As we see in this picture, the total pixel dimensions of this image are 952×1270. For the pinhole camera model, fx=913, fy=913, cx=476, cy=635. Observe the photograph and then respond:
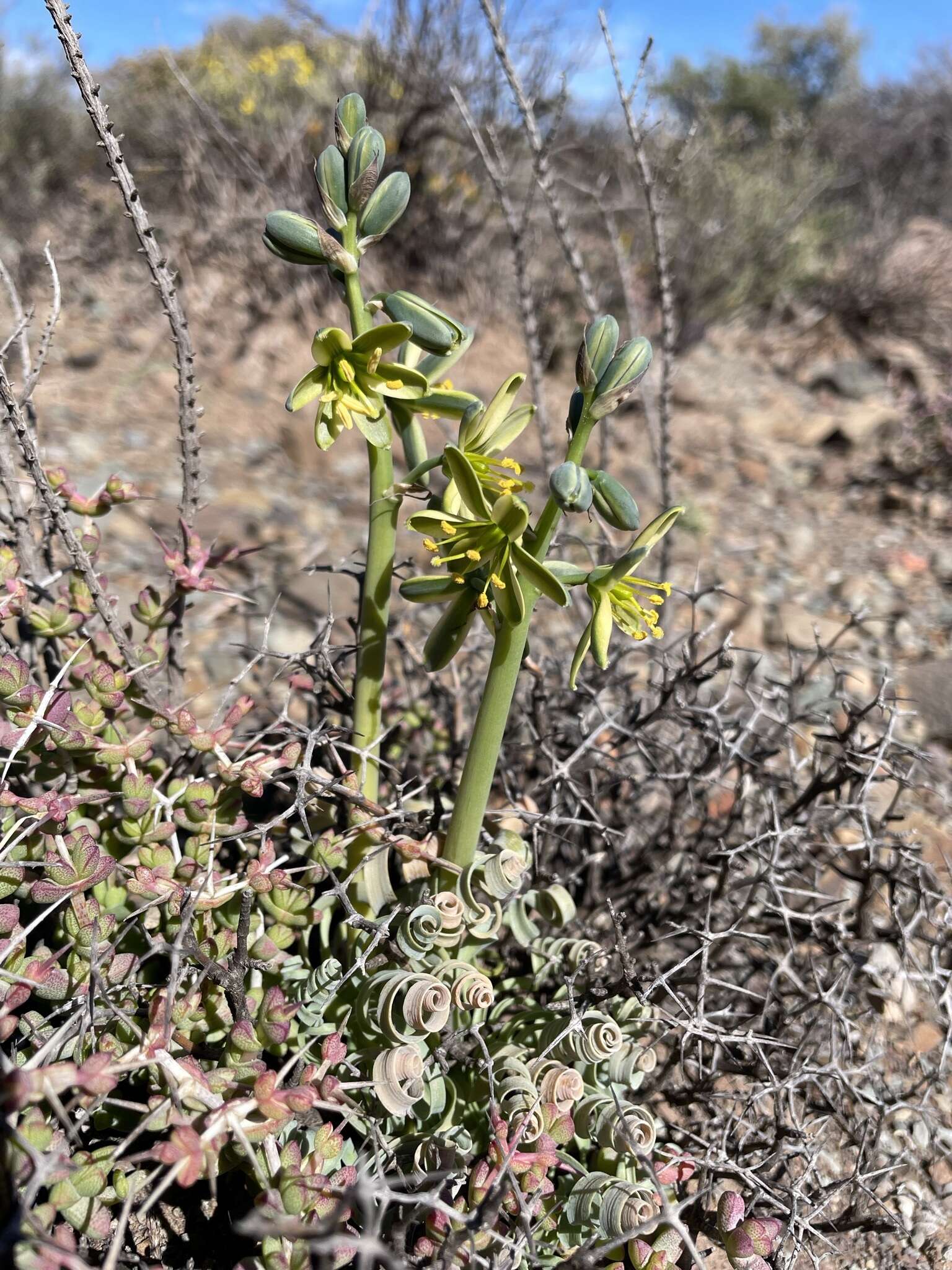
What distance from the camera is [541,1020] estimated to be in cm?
158

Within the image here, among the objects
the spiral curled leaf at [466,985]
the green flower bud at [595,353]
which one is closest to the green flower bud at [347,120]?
the green flower bud at [595,353]

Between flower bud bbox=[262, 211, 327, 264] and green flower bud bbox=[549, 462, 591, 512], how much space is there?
466 millimetres

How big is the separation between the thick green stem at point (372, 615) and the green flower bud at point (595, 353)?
0.31 meters

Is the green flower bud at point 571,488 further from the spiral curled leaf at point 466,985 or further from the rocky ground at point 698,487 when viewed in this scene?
the rocky ground at point 698,487

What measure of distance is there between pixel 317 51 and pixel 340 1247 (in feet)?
29.3

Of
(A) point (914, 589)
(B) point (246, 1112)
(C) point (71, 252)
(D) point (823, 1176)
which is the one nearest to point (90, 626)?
(B) point (246, 1112)

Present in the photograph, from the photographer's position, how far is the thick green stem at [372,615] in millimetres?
1306

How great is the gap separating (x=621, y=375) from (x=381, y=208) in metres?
0.45

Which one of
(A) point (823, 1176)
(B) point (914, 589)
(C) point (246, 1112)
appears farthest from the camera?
(B) point (914, 589)

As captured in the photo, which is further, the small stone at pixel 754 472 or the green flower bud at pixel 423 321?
the small stone at pixel 754 472

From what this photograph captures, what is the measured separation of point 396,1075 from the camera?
124 cm

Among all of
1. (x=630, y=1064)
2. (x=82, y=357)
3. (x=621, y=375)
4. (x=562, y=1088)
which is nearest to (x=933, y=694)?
(x=630, y=1064)

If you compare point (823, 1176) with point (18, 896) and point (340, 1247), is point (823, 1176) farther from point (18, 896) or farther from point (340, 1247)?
point (18, 896)

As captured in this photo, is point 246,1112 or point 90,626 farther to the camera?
point 90,626
